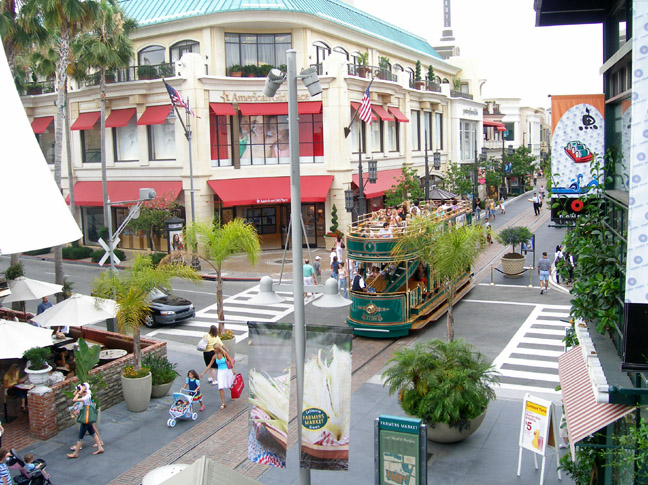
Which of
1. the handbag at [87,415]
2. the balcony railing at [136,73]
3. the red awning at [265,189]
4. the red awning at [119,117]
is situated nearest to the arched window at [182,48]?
the balcony railing at [136,73]

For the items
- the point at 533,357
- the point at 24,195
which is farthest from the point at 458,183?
the point at 24,195

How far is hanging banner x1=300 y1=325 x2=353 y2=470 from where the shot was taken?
8.95m

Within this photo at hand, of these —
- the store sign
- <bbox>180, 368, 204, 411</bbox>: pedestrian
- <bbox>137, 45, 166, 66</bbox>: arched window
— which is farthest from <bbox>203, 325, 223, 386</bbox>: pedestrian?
<bbox>137, 45, 166, 66</bbox>: arched window

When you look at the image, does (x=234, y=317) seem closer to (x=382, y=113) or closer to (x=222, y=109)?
(x=222, y=109)

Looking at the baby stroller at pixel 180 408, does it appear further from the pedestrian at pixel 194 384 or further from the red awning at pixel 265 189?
the red awning at pixel 265 189

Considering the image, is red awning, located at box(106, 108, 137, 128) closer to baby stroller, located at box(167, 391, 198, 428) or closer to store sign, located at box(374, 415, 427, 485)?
baby stroller, located at box(167, 391, 198, 428)

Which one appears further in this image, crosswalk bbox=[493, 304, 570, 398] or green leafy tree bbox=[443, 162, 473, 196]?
green leafy tree bbox=[443, 162, 473, 196]

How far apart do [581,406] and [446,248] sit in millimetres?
9539

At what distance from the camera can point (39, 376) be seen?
576 inches

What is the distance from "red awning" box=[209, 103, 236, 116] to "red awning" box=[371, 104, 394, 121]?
968 centimetres

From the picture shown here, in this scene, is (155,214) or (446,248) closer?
(446,248)

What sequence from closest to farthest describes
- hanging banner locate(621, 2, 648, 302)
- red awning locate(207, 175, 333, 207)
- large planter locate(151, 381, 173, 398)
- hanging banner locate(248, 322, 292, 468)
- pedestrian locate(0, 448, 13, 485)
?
hanging banner locate(621, 2, 648, 302) → hanging banner locate(248, 322, 292, 468) → pedestrian locate(0, 448, 13, 485) → large planter locate(151, 381, 173, 398) → red awning locate(207, 175, 333, 207)

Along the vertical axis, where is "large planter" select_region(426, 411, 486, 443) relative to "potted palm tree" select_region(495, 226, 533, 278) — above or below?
below

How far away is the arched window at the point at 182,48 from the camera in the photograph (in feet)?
135
